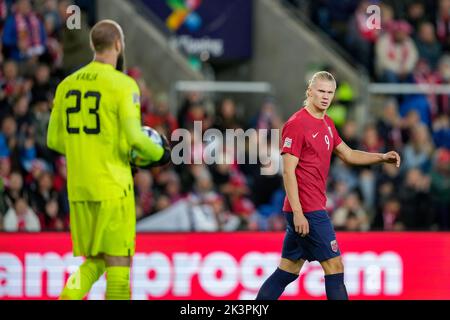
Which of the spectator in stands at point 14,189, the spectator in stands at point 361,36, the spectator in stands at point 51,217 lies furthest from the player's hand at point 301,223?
the spectator in stands at point 361,36

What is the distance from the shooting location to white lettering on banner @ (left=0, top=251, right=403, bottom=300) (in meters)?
10.7

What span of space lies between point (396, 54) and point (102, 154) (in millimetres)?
9485

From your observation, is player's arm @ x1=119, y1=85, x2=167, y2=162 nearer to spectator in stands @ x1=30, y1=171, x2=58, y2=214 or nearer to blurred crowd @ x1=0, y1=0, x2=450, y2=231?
blurred crowd @ x1=0, y1=0, x2=450, y2=231

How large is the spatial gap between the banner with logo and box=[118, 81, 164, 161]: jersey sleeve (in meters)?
9.28

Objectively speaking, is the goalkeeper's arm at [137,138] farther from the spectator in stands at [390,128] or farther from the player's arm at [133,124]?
the spectator in stands at [390,128]

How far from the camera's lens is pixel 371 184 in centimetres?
1509

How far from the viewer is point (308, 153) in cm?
831

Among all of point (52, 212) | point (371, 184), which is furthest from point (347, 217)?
point (52, 212)

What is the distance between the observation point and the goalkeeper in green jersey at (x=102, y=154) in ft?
25.5

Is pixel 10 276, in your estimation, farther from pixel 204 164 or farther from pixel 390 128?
pixel 390 128

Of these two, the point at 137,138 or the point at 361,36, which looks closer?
the point at 137,138

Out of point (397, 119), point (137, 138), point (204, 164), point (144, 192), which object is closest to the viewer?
point (137, 138)

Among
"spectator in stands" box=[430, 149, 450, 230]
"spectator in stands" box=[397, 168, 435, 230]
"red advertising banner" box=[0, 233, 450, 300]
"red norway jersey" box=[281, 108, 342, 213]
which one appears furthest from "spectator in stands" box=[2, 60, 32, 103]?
"red norway jersey" box=[281, 108, 342, 213]

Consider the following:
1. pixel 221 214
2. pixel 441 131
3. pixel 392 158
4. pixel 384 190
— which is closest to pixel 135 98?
pixel 392 158
